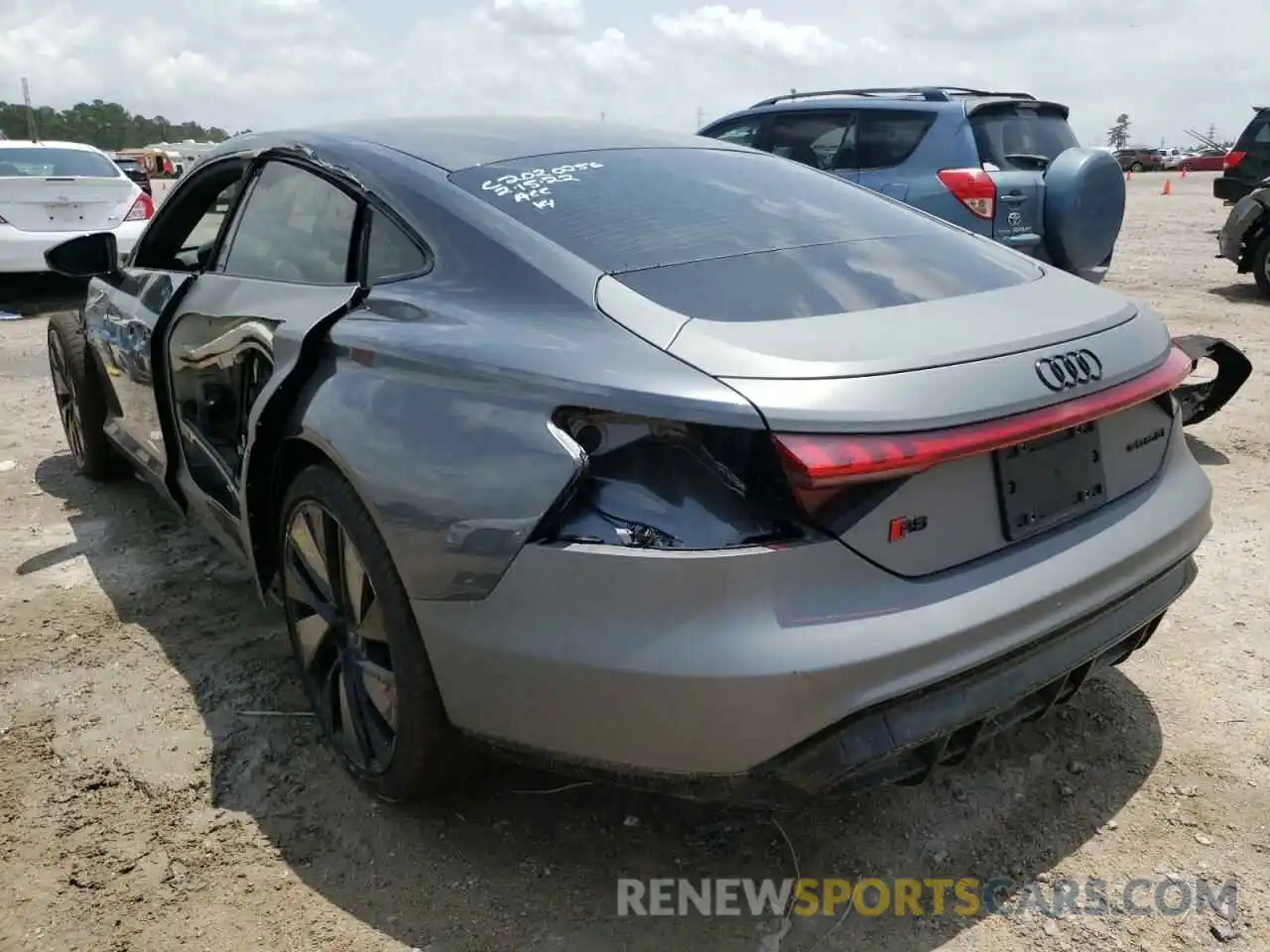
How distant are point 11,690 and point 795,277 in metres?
2.47

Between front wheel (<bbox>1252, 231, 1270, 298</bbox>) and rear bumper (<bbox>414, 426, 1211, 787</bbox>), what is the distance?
8693 mm

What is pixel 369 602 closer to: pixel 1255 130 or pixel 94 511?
pixel 94 511

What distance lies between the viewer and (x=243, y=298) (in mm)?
2873

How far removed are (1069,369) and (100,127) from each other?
100077 mm

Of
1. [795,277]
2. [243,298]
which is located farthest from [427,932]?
[243,298]

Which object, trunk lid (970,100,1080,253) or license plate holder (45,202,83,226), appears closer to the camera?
trunk lid (970,100,1080,253)

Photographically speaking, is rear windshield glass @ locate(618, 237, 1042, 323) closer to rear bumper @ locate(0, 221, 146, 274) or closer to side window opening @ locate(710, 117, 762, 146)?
side window opening @ locate(710, 117, 762, 146)

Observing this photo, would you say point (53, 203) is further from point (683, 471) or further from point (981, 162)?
point (683, 471)

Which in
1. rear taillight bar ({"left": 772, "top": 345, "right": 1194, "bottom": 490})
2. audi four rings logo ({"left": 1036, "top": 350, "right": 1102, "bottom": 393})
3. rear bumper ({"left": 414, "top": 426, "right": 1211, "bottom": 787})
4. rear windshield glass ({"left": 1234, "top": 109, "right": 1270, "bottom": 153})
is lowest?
rear bumper ({"left": 414, "top": 426, "right": 1211, "bottom": 787})

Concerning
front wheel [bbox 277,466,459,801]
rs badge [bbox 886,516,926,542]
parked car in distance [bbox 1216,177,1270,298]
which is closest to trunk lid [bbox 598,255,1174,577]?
rs badge [bbox 886,516,926,542]

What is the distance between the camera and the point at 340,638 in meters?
2.50

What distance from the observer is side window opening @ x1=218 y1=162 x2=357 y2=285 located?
2.63 meters

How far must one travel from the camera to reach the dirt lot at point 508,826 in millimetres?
2119

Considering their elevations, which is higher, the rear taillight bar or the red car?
the red car
